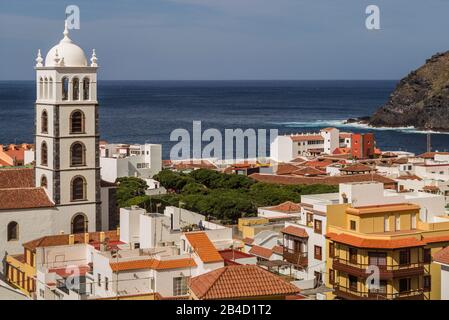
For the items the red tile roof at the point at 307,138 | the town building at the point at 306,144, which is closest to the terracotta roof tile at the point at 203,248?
the town building at the point at 306,144

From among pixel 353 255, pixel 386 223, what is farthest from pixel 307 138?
pixel 353 255

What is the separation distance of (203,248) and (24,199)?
897 centimetres

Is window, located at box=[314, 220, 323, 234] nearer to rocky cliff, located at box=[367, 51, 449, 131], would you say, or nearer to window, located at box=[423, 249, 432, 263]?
window, located at box=[423, 249, 432, 263]

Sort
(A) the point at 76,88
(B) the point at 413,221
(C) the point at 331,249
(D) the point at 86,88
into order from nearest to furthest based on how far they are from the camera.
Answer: (C) the point at 331,249
(B) the point at 413,221
(A) the point at 76,88
(D) the point at 86,88

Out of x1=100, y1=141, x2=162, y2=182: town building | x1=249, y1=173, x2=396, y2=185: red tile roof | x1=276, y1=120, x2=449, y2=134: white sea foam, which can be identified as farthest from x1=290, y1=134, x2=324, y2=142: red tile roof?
x1=276, y1=120, x2=449, y2=134: white sea foam

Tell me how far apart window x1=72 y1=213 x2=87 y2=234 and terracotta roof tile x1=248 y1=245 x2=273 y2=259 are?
572 cm

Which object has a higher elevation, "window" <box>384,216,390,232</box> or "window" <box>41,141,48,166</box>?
"window" <box>41,141,48,166</box>

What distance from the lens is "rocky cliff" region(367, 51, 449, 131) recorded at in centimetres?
12419

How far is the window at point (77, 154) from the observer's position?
86.6 feet

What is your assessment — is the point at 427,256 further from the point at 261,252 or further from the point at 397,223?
the point at 261,252

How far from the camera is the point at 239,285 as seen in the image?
48.2ft

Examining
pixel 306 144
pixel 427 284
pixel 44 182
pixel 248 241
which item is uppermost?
pixel 306 144

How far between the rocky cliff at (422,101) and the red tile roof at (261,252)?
103 meters
